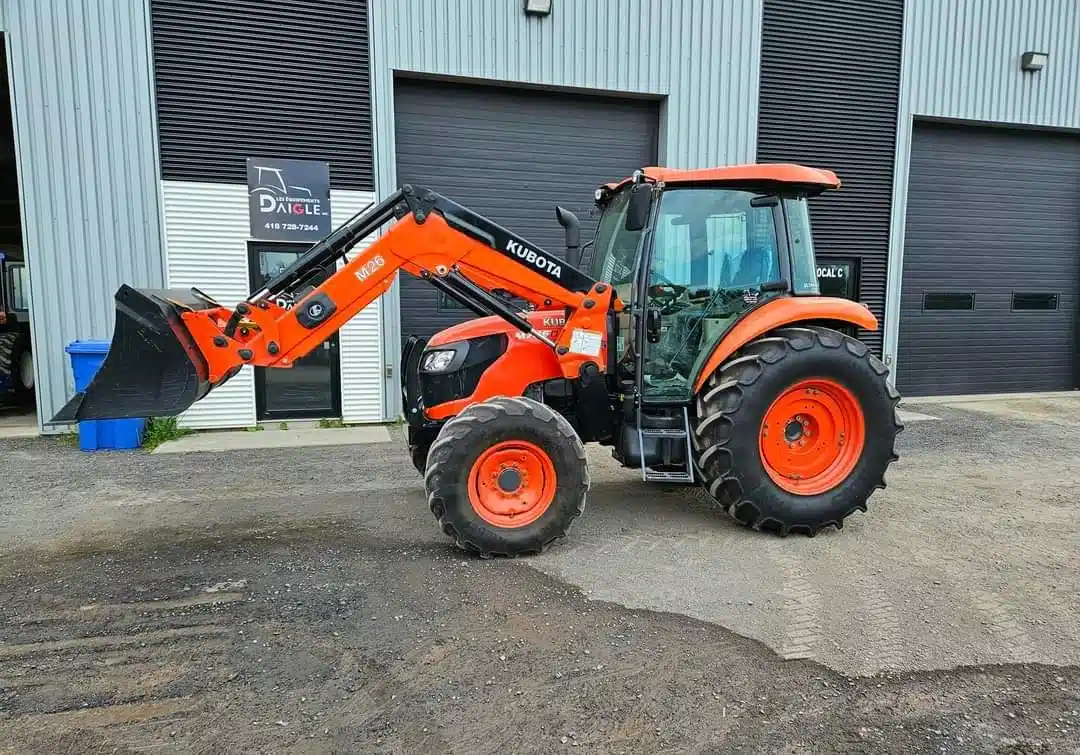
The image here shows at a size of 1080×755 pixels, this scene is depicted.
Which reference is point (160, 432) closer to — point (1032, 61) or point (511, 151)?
point (511, 151)

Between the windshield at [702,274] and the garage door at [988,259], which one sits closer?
the windshield at [702,274]

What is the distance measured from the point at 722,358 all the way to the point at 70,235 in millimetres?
7459

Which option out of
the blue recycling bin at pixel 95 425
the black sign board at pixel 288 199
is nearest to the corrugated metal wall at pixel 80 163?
the blue recycling bin at pixel 95 425

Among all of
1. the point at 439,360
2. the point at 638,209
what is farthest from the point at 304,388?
the point at 638,209

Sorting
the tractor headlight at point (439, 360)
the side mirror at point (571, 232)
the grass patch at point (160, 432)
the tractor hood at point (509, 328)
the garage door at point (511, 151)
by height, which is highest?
the garage door at point (511, 151)

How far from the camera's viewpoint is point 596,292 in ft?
14.6

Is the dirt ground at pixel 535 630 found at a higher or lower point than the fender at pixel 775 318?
lower

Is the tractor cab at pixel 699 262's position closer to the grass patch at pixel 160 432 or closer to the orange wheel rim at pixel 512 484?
the orange wheel rim at pixel 512 484

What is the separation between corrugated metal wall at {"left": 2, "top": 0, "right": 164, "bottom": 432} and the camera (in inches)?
300

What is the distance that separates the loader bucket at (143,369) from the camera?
3854mm

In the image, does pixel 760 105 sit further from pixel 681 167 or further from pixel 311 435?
pixel 311 435

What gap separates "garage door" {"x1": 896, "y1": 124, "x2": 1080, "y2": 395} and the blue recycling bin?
10.8 metres

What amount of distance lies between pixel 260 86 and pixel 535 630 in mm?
7452

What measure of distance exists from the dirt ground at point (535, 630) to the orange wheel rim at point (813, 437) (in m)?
0.46
